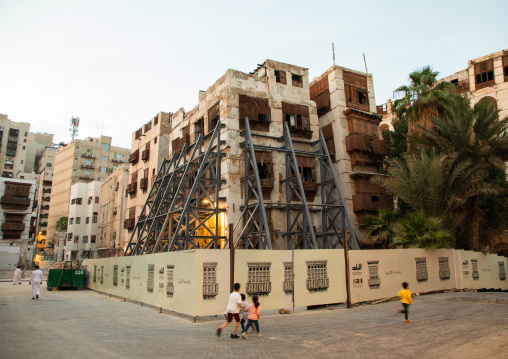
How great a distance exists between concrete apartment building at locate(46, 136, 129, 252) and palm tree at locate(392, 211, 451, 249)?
85.7 metres

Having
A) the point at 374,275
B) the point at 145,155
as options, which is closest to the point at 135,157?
the point at 145,155

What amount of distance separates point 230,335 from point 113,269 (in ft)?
50.4

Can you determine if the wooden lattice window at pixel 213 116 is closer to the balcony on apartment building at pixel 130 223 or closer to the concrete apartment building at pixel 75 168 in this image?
the balcony on apartment building at pixel 130 223

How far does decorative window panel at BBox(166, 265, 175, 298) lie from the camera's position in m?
15.6

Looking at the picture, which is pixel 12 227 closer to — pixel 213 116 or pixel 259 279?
pixel 213 116

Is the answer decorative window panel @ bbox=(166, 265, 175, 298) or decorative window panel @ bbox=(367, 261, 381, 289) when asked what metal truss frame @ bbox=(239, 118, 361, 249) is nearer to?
decorative window panel @ bbox=(367, 261, 381, 289)

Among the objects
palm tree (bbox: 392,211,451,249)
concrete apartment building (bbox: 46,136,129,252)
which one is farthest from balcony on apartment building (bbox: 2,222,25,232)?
palm tree (bbox: 392,211,451,249)

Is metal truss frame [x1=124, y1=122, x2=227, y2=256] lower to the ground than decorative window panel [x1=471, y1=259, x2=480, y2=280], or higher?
higher

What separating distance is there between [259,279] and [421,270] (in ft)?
32.7

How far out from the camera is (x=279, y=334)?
11070 mm

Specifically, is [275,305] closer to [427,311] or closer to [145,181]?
[427,311]

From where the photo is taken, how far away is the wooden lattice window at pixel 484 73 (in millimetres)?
37531

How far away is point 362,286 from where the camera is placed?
693 inches

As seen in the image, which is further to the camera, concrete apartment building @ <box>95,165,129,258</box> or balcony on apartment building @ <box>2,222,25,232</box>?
balcony on apartment building @ <box>2,222,25,232</box>
